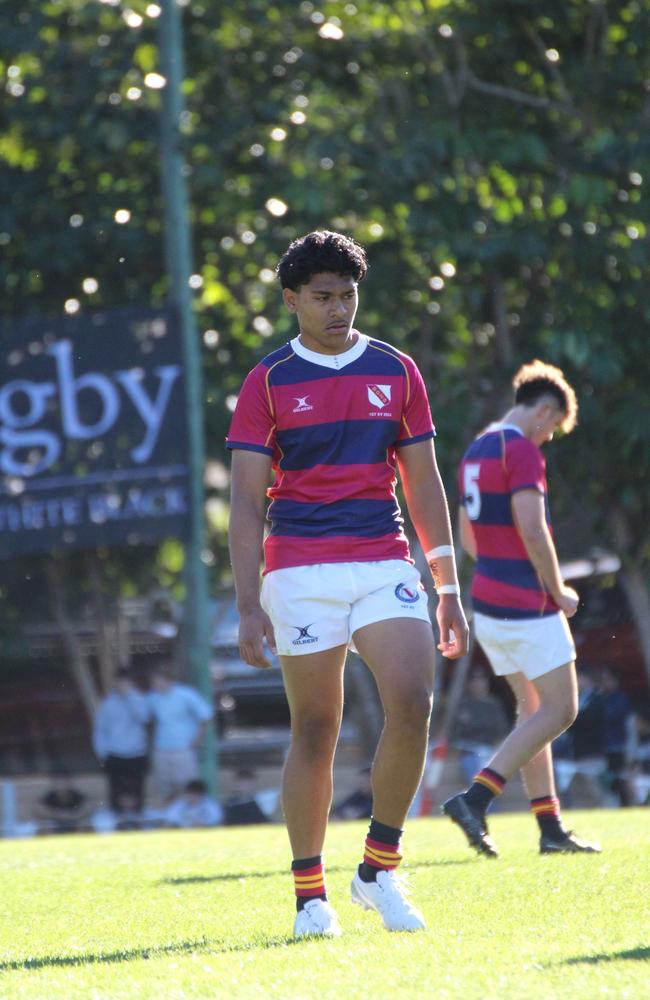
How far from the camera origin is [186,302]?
60.0ft

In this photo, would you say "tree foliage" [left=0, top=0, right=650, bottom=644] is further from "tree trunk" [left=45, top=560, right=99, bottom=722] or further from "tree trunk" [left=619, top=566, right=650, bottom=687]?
"tree trunk" [left=45, top=560, right=99, bottom=722]

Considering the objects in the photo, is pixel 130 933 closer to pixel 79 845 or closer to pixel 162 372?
pixel 79 845

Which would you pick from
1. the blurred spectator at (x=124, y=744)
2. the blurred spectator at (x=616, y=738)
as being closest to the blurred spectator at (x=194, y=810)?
the blurred spectator at (x=124, y=744)

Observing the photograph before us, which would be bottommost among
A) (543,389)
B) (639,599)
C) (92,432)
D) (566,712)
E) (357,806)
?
(357,806)

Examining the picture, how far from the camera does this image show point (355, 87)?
18422 millimetres

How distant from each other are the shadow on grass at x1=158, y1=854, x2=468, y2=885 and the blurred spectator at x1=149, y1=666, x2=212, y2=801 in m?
9.99

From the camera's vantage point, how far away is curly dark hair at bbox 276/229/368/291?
5168mm

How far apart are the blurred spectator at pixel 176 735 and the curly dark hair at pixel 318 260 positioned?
41.2 ft

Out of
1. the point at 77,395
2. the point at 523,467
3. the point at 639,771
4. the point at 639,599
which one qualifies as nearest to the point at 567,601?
the point at 523,467

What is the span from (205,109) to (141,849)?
10950 millimetres

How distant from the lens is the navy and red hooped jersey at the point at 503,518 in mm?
7453

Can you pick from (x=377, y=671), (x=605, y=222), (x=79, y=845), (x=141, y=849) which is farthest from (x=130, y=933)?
(x=605, y=222)

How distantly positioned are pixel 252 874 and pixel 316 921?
236 centimetres

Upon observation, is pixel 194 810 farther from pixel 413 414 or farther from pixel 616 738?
pixel 413 414
